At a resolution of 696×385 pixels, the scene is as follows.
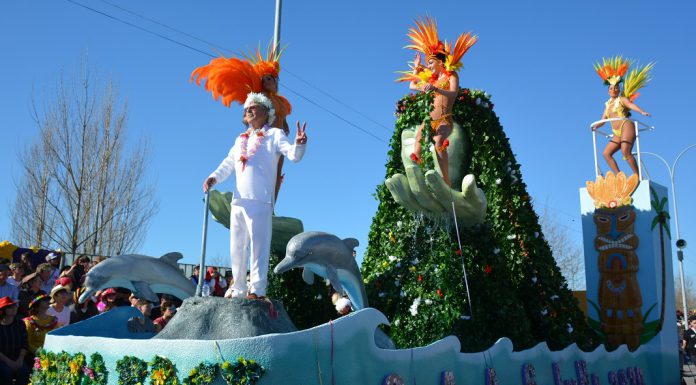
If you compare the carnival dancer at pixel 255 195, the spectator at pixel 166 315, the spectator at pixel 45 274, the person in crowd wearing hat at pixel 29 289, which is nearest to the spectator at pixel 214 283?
the spectator at pixel 45 274

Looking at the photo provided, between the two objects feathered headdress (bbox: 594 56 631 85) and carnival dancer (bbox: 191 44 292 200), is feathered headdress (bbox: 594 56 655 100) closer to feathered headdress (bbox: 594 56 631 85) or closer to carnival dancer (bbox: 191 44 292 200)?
feathered headdress (bbox: 594 56 631 85)

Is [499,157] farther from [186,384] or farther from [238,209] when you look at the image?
[186,384]

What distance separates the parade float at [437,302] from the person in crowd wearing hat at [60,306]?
4.26 feet

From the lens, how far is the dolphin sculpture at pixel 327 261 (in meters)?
5.82

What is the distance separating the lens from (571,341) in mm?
8094

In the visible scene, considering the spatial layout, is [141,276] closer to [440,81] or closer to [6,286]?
[6,286]

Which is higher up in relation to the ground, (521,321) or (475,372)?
(521,321)

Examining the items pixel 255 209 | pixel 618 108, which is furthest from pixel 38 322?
pixel 618 108

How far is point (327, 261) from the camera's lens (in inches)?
240

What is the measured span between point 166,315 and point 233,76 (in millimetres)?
2488

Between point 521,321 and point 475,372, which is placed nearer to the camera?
point 475,372

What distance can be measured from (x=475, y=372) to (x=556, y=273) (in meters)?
3.02

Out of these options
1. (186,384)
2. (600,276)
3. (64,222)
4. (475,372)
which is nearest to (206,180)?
(186,384)

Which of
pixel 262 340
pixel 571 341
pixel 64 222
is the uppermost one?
pixel 64 222
